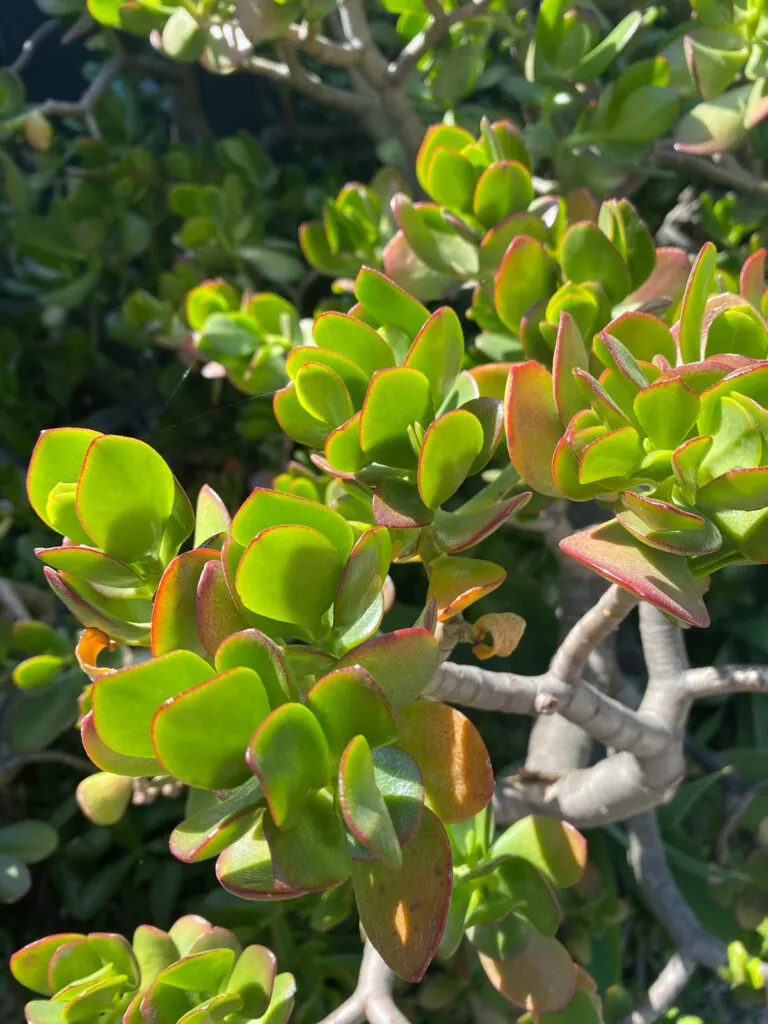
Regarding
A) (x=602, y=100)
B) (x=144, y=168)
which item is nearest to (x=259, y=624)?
(x=602, y=100)

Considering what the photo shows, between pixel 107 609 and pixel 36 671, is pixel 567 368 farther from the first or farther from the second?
pixel 36 671

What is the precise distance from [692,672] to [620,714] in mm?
75

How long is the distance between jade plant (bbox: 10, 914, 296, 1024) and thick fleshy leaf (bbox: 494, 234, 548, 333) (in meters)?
0.44

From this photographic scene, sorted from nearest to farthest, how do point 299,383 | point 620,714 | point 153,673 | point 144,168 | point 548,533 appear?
1. point 153,673
2. point 299,383
3. point 620,714
4. point 548,533
5. point 144,168

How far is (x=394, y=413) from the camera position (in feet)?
1.40

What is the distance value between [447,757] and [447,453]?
14cm

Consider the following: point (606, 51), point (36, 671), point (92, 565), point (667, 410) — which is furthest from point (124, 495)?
point (606, 51)

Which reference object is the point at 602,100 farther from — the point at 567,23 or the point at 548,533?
the point at 548,533

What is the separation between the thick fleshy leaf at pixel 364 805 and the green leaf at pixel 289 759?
24 mm

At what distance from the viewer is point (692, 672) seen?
1.92 ft

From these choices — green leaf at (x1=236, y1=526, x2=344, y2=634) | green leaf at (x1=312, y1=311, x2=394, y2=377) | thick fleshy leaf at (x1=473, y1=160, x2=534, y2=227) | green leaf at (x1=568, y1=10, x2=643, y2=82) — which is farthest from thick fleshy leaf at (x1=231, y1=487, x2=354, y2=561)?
green leaf at (x1=568, y1=10, x2=643, y2=82)

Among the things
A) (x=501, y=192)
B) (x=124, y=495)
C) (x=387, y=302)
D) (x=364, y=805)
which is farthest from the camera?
(x=501, y=192)

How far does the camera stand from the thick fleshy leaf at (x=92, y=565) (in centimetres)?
40

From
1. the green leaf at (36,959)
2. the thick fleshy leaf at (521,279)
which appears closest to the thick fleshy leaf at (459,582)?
the thick fleshy leaf at (521,279)
